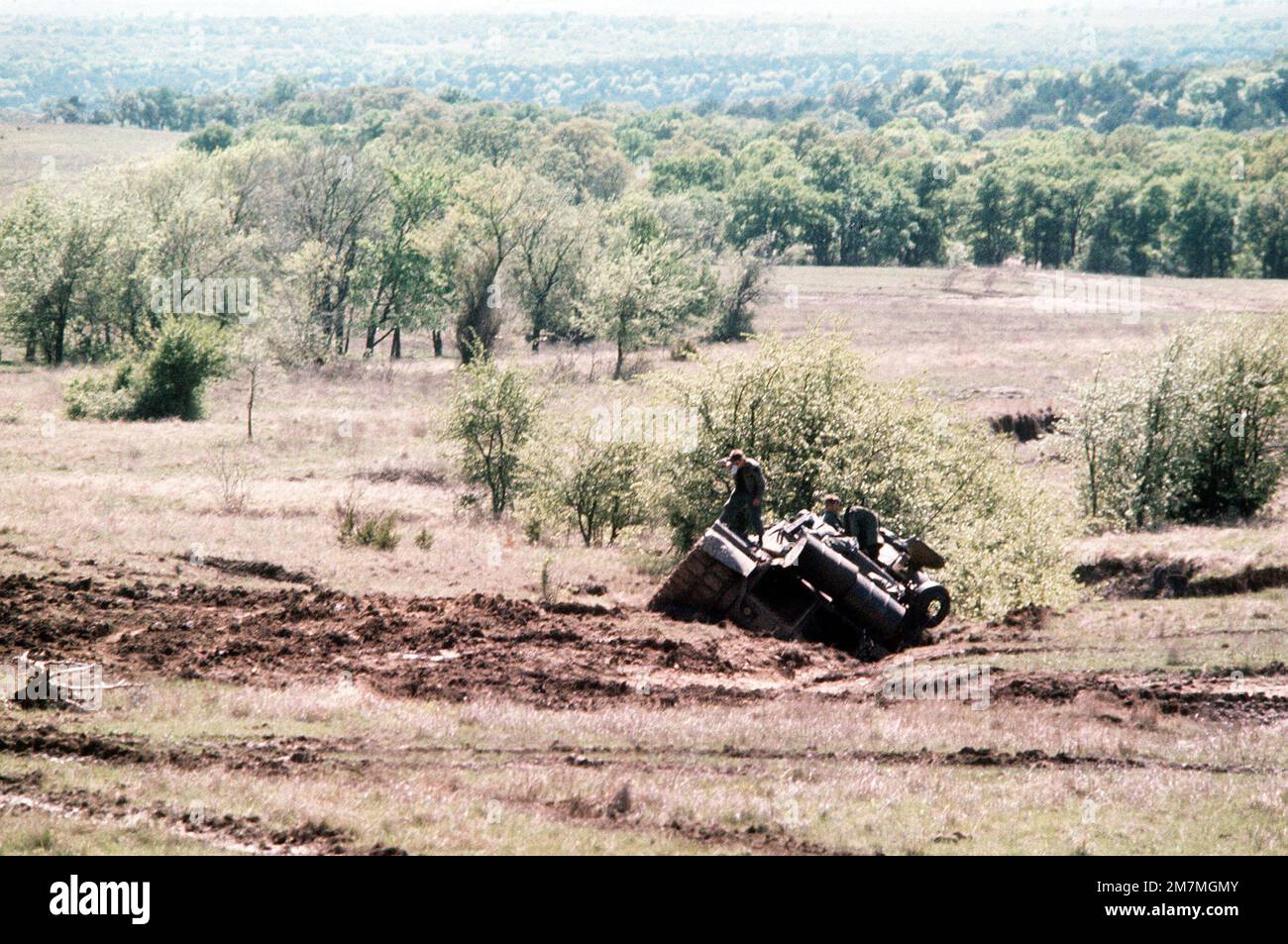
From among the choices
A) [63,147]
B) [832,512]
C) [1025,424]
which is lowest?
[1025,424]

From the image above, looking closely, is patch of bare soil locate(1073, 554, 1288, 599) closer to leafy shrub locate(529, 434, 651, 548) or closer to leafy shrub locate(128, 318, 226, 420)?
leafy shrub locate(529, 434, 651, 548)

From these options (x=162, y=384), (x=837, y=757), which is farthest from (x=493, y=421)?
(x=162, y=384)

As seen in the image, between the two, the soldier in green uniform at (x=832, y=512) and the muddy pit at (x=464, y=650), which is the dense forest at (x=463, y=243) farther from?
the muddy pit at (x=464, y=650)

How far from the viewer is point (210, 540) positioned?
2577cm

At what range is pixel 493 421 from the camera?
38.0m

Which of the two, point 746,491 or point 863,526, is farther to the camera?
point 746,491

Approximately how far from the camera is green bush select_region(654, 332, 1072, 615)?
28.8m

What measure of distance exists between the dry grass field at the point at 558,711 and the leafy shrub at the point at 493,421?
4.84 meters

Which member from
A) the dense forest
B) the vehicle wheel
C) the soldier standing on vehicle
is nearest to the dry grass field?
the vehicle wheel

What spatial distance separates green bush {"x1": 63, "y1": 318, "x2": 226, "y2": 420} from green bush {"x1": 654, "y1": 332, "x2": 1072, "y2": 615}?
104 ft

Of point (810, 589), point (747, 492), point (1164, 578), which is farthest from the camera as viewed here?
point (1164, 578)

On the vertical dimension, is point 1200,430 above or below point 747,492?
below

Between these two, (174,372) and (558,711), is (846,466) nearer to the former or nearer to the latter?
(558,711)

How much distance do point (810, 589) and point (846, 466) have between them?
6623 millimetres
